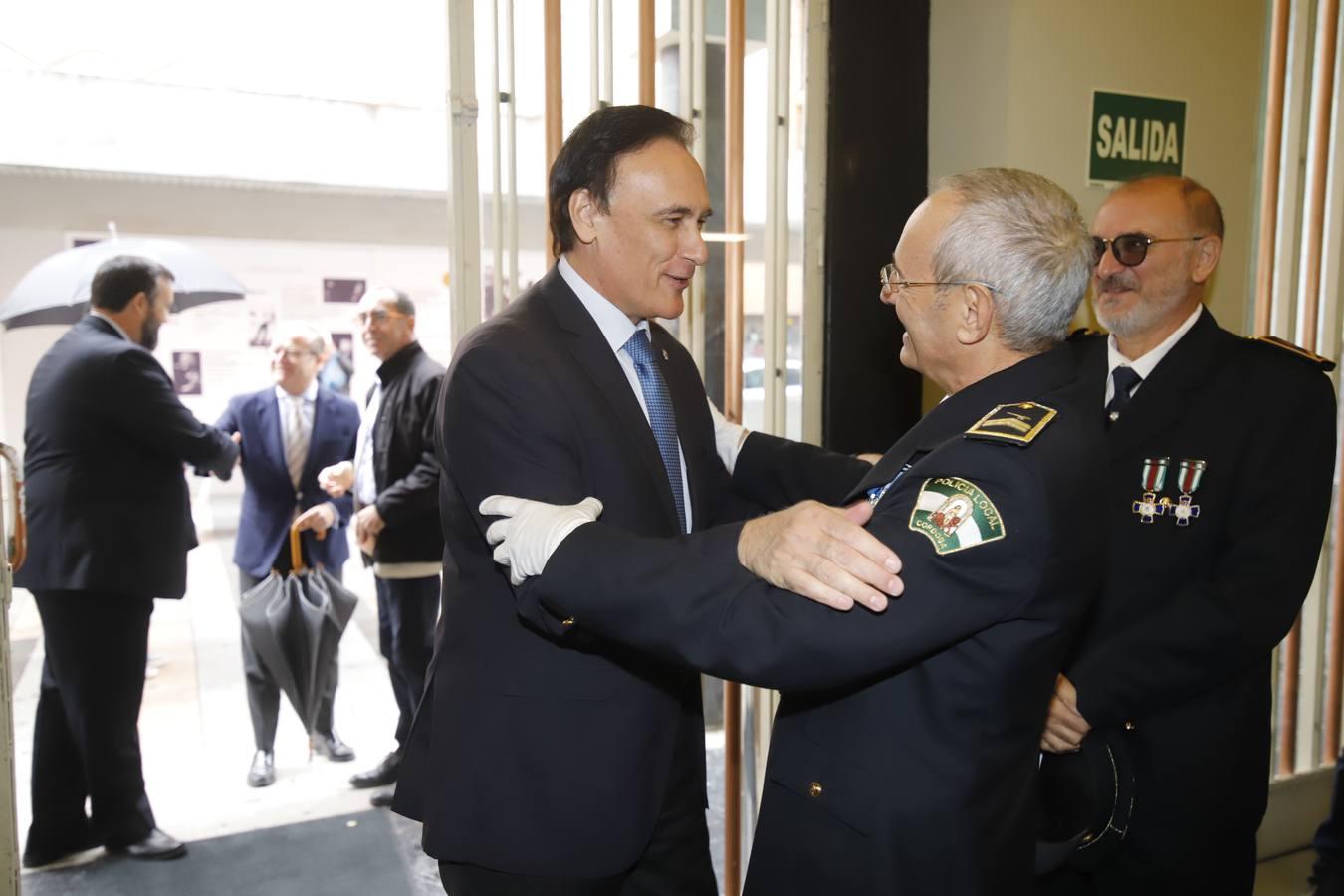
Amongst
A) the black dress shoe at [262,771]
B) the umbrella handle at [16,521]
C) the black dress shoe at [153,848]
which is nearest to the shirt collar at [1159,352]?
the umbrella handle at [16,521]

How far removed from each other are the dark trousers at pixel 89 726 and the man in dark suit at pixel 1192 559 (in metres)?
2.79

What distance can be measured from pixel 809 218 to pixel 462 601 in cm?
140

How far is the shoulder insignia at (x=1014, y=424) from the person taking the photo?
1172 millimetres

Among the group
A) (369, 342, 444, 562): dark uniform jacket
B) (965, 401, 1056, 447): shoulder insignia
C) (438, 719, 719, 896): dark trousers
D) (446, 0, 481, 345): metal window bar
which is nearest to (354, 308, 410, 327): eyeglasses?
(369, 342, 444, 562): dark uniform jacket

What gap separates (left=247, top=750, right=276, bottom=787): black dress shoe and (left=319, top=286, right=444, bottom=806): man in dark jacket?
13.1 inches

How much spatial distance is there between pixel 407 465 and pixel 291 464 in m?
0.63

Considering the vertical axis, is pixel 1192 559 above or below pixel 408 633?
above

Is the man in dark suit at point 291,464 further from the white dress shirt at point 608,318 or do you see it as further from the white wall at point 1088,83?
the white wall at point 1088,83

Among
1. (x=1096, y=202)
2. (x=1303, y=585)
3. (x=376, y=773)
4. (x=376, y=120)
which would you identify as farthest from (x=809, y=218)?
(x=376, y=120)

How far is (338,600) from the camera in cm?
354

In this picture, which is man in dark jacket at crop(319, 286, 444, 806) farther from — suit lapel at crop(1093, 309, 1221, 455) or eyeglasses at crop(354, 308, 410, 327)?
suit lapel at crop(1093, 309, 1221, 455)

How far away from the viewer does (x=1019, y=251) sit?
128 cm

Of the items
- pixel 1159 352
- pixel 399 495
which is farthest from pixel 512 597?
pixel 399 495

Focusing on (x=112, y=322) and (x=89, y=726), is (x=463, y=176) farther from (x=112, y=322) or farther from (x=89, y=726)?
(x=89, y=726)
